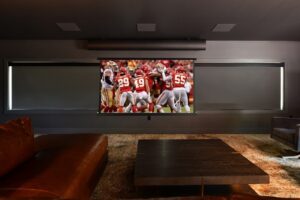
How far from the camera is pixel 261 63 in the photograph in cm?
536

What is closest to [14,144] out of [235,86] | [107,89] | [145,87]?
[107,89]

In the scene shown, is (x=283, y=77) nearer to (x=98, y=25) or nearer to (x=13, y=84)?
(x=98, y=25)

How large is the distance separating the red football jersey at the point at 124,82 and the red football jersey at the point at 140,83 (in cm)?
16

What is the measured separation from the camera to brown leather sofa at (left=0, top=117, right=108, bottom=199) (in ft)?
4.11

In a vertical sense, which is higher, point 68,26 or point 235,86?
point 68,26

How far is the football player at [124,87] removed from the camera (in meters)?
5.16

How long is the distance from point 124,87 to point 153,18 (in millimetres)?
1802

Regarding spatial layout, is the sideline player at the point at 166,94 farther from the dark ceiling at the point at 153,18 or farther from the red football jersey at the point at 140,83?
the dark ceiling at the point at 153,18

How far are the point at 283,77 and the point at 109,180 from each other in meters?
4.80

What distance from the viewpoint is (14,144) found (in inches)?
60.5

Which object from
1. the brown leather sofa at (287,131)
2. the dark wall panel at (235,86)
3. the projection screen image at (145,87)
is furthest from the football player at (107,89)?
the brown leather sofa at (287,131)

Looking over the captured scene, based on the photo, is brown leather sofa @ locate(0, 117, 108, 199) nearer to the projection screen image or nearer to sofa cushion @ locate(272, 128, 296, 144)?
sofa cushion @ locate(272, 128, 296, 144)

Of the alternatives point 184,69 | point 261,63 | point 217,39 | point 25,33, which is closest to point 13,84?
point 25,33

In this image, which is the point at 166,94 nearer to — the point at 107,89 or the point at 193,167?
the point at 107,89
